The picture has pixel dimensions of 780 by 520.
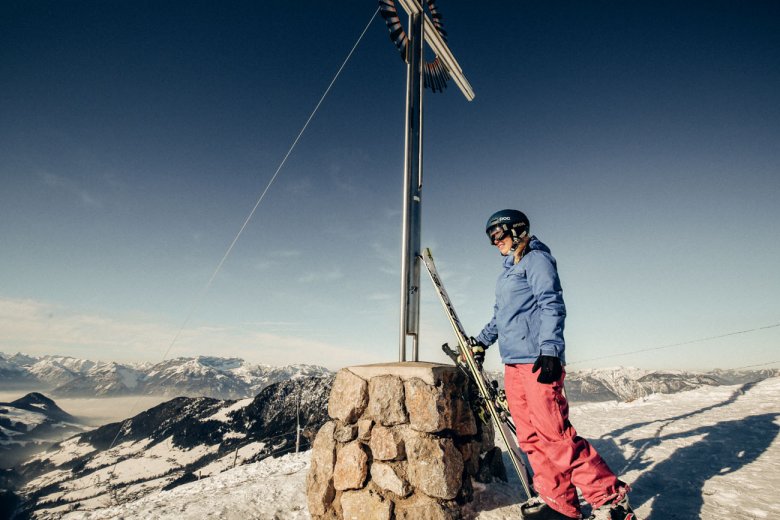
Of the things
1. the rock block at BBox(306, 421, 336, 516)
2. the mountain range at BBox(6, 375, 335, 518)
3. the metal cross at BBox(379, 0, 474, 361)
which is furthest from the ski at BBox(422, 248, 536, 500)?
the mountain range at BBox(6, 375, 335, 518)

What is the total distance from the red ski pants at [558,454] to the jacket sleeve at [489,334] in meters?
0.98

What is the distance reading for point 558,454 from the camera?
3.26 m

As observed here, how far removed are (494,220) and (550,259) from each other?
0.96m

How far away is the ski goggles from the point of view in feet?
14.3

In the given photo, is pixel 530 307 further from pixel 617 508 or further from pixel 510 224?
pixel 617 508

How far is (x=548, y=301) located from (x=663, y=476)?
3.58m

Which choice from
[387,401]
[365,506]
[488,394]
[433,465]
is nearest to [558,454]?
[488,394]

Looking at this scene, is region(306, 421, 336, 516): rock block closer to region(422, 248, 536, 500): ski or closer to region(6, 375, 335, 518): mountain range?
region(422, 248, 536, 500): ski

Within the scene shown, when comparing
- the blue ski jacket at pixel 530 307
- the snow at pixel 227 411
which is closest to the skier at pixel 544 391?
the blue ski jacket at pixel 530 307

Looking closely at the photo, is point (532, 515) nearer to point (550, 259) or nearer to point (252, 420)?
point (550, 259)

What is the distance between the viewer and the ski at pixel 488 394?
3.95 metres

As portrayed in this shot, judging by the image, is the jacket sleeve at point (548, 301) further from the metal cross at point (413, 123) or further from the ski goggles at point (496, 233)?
the metal cross at point (413, 123)

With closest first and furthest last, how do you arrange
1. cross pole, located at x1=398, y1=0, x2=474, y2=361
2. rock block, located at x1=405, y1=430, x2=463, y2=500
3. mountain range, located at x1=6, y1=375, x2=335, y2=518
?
rock block, located at x1=405, y1=430, x2=463, y2=500 < cross pole, located at x1=398, y1=0, x2=474, y2=361 < mountain range, located at x1=6, y1=375, x2=335, y2=518

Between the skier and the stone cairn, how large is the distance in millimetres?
731
